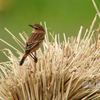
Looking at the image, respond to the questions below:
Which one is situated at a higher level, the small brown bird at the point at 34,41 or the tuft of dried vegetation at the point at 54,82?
the small brown bird at the point at 34,41

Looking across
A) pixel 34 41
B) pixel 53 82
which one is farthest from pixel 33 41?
pixel 53 82

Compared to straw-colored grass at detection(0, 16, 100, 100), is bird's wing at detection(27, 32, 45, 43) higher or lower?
higher

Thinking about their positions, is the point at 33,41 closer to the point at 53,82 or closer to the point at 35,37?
the point at 35,37

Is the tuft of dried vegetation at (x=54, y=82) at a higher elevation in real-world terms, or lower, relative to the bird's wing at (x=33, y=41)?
lower

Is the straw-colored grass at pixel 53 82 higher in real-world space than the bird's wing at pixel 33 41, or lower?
lower

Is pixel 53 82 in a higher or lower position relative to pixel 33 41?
lower

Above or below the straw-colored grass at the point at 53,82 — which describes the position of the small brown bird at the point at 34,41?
above

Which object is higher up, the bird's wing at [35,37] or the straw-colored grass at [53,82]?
the bird's wing at [35,37]

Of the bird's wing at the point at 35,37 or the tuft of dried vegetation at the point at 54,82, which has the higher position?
the bird's wing at the point at 35,37

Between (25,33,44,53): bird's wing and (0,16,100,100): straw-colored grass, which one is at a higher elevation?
(25,33,44,53): bird's wing

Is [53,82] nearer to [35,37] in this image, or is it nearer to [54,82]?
[54,82]

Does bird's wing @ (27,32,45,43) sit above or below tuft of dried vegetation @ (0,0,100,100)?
above
